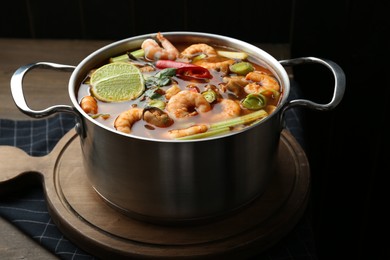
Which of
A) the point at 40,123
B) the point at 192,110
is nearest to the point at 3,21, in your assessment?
the point at 40,123

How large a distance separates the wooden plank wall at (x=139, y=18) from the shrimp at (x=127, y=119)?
87 centimetres

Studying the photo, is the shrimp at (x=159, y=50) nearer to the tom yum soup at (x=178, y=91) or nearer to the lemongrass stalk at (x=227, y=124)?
the tom yum soup at (x=178, y=91)

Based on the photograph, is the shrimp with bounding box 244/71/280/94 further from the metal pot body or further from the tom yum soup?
the metal pot body

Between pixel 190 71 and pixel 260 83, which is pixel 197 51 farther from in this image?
pixel 260 83

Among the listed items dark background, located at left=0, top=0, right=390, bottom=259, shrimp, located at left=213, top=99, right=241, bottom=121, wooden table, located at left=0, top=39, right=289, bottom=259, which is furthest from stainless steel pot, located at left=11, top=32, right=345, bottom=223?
dark background, located at left=0, top=0, right=390, bottom=259

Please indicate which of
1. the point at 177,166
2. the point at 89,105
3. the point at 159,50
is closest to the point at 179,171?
the point at 177,166

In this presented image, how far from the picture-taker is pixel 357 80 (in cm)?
200

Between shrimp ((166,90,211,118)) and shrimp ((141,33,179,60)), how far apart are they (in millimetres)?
210

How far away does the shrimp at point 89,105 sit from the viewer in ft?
4.33

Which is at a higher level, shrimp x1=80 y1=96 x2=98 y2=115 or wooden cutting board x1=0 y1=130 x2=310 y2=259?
shrimp x1=80 y1=96 x2=98 y2=115

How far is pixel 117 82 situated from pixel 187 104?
205 mm

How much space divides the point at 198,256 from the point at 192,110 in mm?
321

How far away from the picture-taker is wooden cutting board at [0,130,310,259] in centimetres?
124

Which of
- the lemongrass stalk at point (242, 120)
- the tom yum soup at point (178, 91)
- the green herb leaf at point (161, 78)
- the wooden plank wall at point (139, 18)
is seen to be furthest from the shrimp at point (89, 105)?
the wooden plank wall at point (139, 18)
